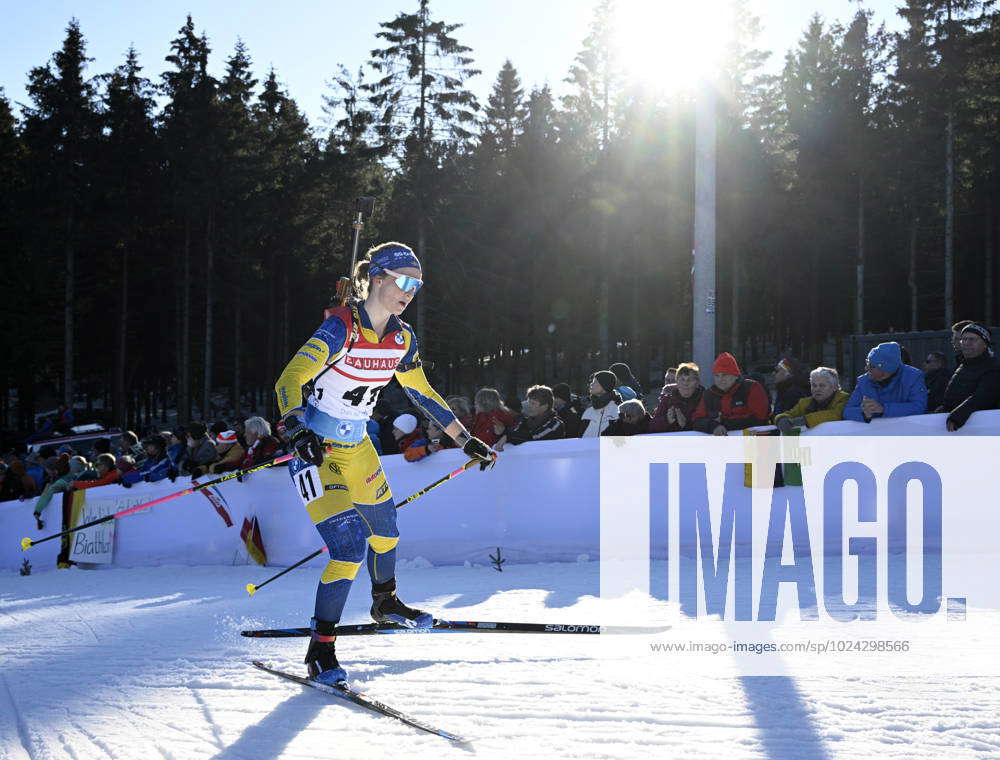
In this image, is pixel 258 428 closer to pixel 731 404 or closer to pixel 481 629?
pixel 731 404

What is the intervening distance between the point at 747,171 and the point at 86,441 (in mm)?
22735

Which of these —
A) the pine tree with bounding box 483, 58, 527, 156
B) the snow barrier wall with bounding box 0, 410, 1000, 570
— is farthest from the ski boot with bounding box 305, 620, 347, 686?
the pine tree with bounding box 483, 58, 527, 156

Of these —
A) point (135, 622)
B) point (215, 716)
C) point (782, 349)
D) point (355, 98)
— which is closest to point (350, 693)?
point (215, 716)

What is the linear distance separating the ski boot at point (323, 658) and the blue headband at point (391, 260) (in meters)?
1.83

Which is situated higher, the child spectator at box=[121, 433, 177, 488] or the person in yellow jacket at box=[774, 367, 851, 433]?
the person in yellow jacket at box=[774, 367, 851, 433]

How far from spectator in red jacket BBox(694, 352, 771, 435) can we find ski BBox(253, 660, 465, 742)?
4371 millimetres

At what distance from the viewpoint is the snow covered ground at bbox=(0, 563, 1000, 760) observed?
12.1ft

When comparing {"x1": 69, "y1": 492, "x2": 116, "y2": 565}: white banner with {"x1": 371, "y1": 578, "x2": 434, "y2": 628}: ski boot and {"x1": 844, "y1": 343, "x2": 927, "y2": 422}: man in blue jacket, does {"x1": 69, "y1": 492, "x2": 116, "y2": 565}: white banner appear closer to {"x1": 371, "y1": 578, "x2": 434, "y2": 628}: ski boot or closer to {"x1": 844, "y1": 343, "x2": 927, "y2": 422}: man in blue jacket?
{"x1": 371, "y1": 578, "x2": 434, "y2": 628}: ski boot

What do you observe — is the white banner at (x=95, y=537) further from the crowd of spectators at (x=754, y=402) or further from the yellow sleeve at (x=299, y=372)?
the yellow sleeve at (x=299, y=372)

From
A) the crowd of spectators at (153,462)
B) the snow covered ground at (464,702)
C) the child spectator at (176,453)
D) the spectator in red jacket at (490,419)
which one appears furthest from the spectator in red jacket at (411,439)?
the child spectator at (176,453)

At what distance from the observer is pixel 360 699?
4.36m

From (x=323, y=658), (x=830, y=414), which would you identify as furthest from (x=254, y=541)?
(x=830, y=414)

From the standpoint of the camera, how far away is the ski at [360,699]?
392cm

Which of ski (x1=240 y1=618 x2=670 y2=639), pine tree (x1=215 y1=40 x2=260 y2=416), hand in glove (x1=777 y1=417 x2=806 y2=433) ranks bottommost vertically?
ski (x1=240 y1=618 x2=670 y2=639)
